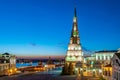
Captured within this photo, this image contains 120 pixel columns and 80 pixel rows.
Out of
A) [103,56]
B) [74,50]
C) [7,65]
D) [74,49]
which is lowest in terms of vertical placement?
[7,65]

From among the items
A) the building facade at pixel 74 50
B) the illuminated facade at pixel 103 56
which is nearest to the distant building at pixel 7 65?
the illuminated facade at pixel 103 56

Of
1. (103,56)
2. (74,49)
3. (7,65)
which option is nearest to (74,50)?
(74,49)

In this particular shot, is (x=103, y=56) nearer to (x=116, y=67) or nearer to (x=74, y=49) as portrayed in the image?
(x=74, y=49)

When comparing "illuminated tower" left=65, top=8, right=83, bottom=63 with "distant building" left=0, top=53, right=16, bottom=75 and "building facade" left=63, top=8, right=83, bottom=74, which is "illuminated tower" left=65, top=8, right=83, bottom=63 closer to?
"building facade" left=63, top=8, right=83, bottom=74

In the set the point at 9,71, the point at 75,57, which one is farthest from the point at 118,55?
the point at 75,57

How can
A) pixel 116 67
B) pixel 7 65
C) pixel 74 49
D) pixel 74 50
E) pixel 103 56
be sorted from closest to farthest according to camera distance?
pixel 116 67 < pixel 7 65 < pixel 103 56 < pixel 74 50 < pixel 74 49

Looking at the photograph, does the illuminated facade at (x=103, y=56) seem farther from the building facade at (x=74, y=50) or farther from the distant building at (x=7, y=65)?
the distant building at (x=7, y=65)

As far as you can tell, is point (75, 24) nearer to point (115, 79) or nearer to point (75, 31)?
point (75, 31)

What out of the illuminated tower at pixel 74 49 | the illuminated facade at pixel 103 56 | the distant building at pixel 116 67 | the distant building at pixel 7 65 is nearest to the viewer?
the distant building at pixel 116 67

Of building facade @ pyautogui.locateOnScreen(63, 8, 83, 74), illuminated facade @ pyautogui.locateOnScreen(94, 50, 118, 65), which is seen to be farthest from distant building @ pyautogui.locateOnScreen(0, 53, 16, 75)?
building facade @ pyautogui.locateOnScreen(63, 8, 83, 74)

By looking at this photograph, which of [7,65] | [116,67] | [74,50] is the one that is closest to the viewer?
[116,67]

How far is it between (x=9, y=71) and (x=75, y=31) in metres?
62.6

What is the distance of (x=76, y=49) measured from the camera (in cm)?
14438

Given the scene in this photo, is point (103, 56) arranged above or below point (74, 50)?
below
